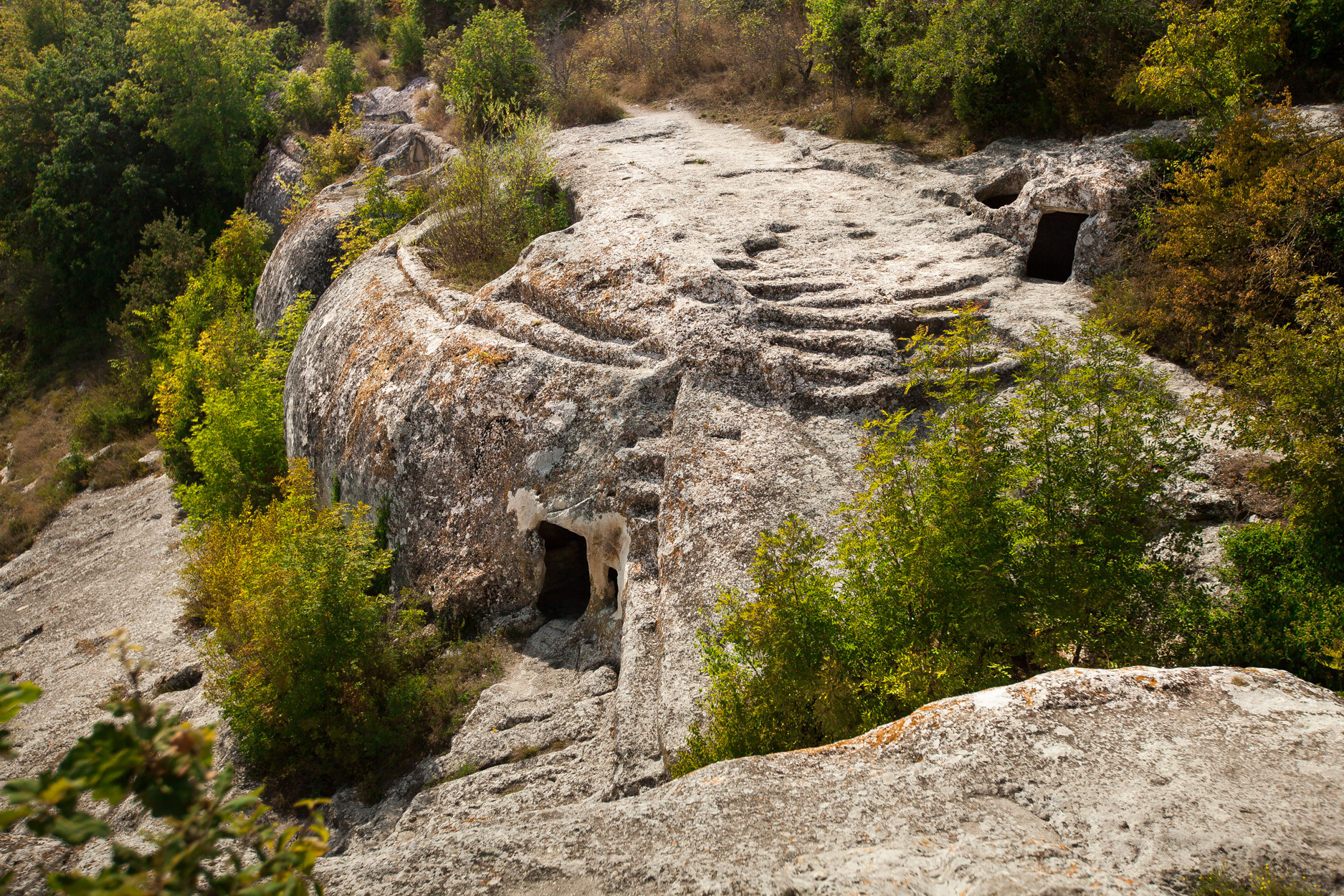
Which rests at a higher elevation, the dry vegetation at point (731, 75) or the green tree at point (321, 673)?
the dry vegetation at point (731, 75)

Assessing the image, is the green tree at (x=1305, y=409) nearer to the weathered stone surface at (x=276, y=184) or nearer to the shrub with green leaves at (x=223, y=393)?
the shrub with green leaves at (x=223, y=393)

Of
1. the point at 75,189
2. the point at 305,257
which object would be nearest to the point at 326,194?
the point at 305,257

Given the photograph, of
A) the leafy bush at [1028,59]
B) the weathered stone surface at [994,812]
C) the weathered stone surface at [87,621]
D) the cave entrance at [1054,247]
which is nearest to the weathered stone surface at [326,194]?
the weathered stone surface at [87,621]

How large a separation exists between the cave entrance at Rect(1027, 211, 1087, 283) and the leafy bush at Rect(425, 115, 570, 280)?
25.5 feet

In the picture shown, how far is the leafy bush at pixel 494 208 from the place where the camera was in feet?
40.0

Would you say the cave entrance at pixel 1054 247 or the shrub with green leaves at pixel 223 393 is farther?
the shrub with green leaves at pixel 223 393

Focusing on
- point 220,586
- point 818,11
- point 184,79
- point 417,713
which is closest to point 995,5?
point 818,11

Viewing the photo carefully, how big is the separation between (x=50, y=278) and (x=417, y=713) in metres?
27.3

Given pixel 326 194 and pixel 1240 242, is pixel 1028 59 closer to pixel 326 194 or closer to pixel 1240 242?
pixel 1240 242

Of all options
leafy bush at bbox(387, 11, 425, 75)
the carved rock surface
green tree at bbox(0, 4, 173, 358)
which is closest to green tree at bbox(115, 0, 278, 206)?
green tree at bbox(0, 4, 173, 358)

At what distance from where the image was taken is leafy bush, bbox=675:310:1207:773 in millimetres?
4340

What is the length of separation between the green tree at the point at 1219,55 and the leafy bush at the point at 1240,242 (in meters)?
0.58

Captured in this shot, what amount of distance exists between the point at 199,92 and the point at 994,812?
3061 centimetres

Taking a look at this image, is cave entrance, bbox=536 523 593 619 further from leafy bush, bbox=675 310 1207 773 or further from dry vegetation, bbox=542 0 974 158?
dry vegetation, bbox=542 0 974 158
